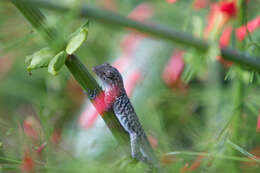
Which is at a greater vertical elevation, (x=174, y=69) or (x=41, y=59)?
(x=41, y=59)

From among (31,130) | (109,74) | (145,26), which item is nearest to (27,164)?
(31,130)

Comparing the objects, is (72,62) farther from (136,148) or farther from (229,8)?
(229,8)

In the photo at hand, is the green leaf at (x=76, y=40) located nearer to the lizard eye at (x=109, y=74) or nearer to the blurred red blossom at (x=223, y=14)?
the blurred red blossom at (x=223, y=14)

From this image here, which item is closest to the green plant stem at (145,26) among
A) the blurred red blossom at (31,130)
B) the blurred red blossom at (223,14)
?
the blurred red blossom at (223,14)

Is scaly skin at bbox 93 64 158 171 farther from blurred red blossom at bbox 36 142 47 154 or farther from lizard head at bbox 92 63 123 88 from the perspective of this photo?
blurred red blossom at bbox 36 142 47 154

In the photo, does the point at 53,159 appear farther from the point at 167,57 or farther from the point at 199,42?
the point at 167,57

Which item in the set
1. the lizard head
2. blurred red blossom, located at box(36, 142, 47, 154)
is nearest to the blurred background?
blurred red blossom, located at box(36, 142, 47, 154)
